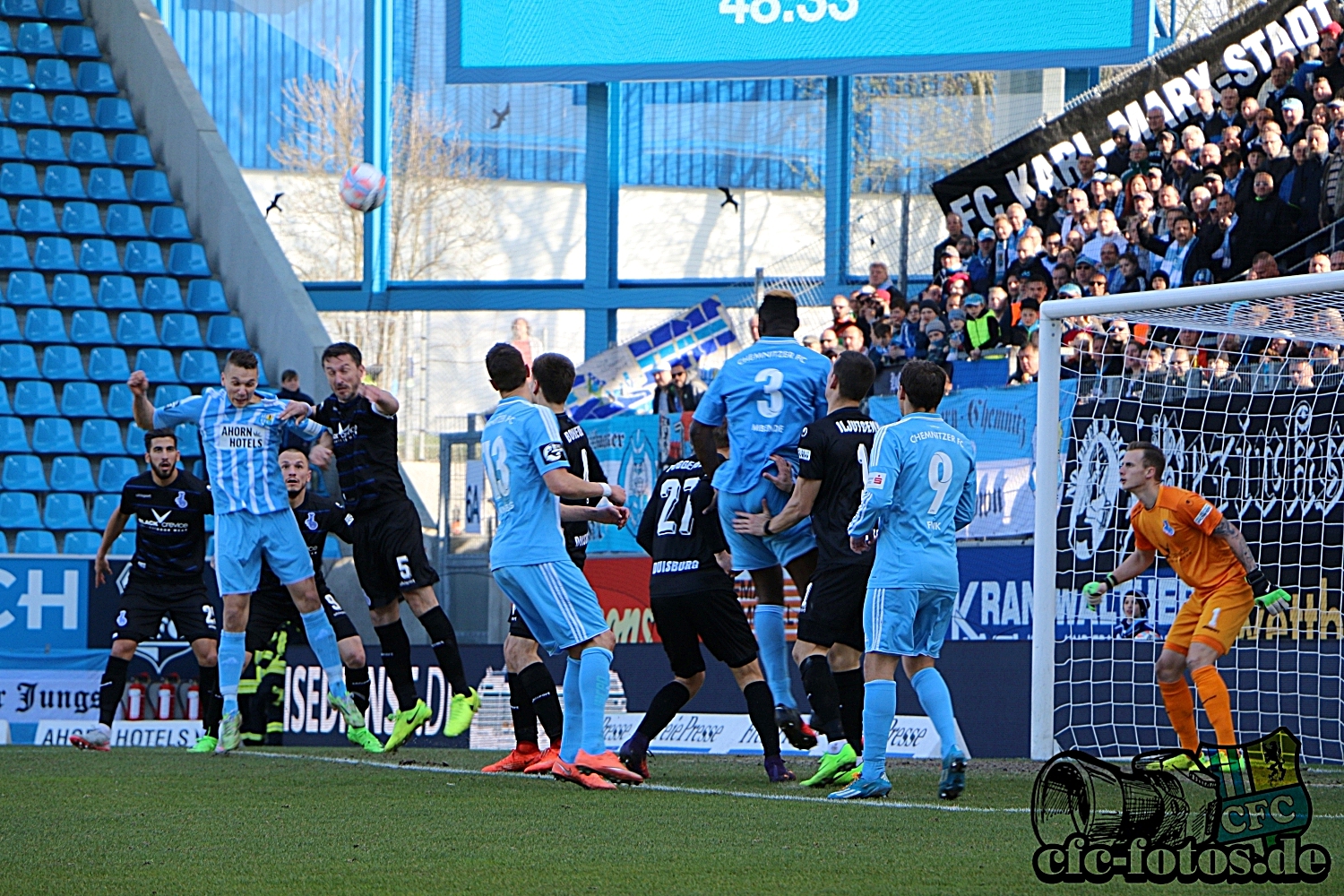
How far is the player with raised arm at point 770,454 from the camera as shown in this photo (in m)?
8.18

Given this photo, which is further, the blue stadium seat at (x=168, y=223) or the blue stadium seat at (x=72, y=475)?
the blue stadium seat at (x=168, y=223)

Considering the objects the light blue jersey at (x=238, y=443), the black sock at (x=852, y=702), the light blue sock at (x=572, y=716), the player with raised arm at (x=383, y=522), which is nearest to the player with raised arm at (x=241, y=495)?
the light blue jersey at (x=238, y=443)

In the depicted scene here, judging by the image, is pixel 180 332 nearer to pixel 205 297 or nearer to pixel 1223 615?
pixel 205 297

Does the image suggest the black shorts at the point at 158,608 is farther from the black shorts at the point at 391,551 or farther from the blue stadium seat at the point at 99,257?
the blue stadium seat at the point at 99,257

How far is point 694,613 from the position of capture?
26.5 feet

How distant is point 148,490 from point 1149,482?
6643mm

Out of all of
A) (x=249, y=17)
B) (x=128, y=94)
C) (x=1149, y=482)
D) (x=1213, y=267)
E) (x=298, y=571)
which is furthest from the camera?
(x=249, y=17)

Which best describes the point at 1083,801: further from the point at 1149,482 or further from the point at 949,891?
the point at 1149,482

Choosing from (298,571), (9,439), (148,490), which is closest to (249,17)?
(9,439)

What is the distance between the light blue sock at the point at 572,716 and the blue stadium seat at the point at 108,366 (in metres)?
11.0

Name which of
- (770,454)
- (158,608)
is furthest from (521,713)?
(158,608)

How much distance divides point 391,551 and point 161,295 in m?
9.67

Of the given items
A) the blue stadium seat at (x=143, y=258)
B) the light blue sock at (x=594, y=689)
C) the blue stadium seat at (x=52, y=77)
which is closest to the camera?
the light blue sock at (x=594, y=689)

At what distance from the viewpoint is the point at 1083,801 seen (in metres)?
4.42
